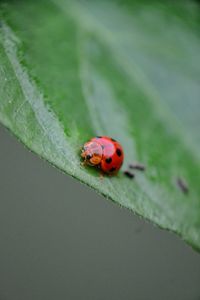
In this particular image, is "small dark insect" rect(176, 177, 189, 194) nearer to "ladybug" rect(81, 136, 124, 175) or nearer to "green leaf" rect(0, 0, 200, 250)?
"green leaf" rect(0, 0, 200, 250)

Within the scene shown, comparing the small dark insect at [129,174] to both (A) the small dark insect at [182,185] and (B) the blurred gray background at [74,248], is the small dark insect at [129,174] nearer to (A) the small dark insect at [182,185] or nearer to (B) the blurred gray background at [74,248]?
(A) the small dark insect at [182,185]

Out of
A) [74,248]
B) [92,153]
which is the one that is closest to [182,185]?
[92,153]

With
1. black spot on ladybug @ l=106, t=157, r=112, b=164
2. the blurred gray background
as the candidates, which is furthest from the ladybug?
the blurred gray background

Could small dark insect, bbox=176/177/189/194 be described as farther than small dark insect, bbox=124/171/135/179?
Yes

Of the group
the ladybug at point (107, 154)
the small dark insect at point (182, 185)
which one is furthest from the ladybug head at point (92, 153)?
the small dark insect at point (182, 185)

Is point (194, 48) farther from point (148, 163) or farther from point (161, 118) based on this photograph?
point (148, 163)

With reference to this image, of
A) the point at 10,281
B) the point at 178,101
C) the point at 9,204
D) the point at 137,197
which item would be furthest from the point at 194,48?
the point at 10,281

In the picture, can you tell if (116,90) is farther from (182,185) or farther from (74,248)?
(74,248)
